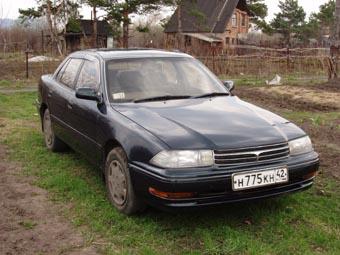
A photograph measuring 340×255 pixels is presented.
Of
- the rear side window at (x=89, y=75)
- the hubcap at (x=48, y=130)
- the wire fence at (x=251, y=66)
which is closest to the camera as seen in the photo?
the rear side window at (x=89, y=75)

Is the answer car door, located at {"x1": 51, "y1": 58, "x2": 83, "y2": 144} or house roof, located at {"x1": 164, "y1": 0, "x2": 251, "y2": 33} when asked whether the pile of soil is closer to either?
car door, located at {"x1": 51, "y1": 58, "x2": 83, "y2": 144}

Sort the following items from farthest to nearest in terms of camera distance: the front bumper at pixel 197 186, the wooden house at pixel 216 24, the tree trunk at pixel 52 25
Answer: the wooden house at pixel 216 24, the tree trunk at pixel 52 25, the front bumper at pixel 197 186

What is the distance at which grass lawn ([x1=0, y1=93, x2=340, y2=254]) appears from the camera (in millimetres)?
3824

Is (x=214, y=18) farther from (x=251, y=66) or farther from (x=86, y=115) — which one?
(x=86, y=115)

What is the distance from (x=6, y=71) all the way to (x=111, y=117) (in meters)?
16.7

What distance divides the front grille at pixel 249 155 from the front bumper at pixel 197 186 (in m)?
0.06

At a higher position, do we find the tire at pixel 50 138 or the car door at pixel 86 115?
the car door at pixel 86 115

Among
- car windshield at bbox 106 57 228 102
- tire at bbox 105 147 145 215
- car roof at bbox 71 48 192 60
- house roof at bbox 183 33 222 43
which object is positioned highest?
house roof at bbox 183 33 222 43

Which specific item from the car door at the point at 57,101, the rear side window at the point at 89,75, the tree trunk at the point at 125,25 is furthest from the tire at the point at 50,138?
the tree trunk at the point at 125,25

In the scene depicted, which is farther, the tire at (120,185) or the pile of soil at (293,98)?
the pile of soil at (293,98)

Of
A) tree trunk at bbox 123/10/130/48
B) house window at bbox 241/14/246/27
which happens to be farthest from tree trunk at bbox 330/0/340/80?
house window at bbox 241/14/246/27

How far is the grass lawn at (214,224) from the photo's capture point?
3.82 meters

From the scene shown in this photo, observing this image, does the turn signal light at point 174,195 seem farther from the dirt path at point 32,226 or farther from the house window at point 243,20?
the house window at point 243,20

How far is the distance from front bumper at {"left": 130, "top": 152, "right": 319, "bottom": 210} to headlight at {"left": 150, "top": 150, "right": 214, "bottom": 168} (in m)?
0.06
